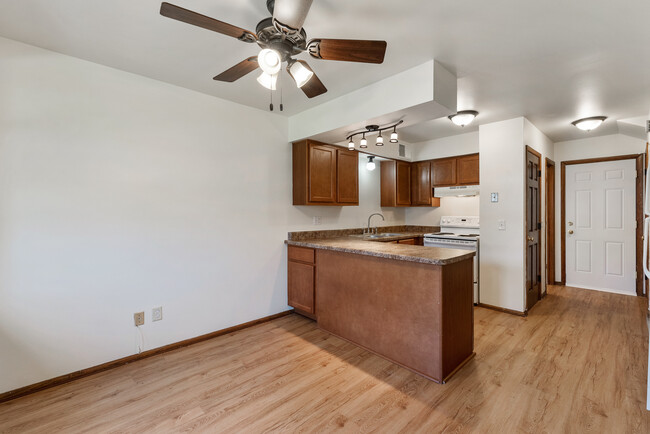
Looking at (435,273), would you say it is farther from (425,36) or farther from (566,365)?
(425,36)

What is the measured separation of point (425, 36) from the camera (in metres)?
1.99

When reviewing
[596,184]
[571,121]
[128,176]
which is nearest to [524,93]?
[571,121]

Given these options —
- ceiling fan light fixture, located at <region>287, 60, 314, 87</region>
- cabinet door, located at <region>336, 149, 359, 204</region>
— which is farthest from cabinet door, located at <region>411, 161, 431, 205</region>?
ceiling fan light fixture, located at <region>287, 60, 314, 87</region>

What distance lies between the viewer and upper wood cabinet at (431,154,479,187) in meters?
4.39

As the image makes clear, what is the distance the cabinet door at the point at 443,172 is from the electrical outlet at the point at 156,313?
4169mm

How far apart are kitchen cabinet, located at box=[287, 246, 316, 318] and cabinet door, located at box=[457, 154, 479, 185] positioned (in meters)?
2.69

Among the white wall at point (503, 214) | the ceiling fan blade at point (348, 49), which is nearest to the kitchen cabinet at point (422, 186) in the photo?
the white wall at point (503, 214)

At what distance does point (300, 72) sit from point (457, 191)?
3650 millimetres

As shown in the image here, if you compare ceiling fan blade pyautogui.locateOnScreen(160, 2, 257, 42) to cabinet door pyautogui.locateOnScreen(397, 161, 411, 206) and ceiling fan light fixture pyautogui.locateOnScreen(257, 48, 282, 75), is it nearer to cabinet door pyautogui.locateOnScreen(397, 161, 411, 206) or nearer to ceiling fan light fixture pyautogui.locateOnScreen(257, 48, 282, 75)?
ceiling fan light fixture pyautogui.locateOnScreen(257, 48, 282, 75)

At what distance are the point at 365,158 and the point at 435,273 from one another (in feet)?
9.15

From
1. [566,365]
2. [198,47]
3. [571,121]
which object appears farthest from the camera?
[571,121]

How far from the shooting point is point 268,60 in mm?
1545

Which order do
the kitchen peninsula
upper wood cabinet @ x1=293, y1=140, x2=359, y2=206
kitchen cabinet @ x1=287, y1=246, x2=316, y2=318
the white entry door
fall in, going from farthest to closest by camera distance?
the white entry door < upper wood cabinet @ x1=293, y1=140, x2=359, y2=206 < kitchen cabinet @ x1=287, y1=246, x2=316, y2=318 < the kitchen peninsula

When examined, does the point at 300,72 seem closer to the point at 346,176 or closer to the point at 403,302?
the point at 403,302
